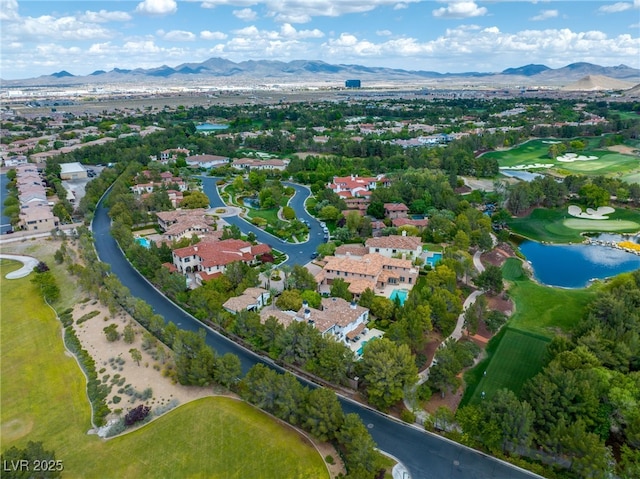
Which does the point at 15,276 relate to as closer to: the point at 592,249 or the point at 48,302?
the point at 48,302

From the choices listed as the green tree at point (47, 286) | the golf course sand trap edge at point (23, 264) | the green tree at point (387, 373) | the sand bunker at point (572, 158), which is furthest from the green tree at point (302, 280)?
the sand bunker at point (572, 158)

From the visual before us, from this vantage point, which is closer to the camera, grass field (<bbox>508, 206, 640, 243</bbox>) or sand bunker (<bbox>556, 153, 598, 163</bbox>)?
grass field (<bbox>508, 206, 640, 243</bbox>)

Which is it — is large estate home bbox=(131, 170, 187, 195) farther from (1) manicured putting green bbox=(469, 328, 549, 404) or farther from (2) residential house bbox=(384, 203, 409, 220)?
(1) manicured putting green bbox=(469, 328, 549, 404)

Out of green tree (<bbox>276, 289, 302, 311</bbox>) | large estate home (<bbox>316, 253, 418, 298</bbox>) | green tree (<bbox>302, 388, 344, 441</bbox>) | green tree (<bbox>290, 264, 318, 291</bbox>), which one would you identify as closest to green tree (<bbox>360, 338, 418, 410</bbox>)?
green tree (<bbox>302, 388, 344, 441</bbox>)

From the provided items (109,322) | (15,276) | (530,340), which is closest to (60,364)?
(109,322)

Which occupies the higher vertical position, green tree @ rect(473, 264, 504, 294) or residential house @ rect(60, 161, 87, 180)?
residential house @ rect(60, 161, 87, 180)

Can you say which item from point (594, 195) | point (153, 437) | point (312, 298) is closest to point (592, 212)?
point (594, 195)
